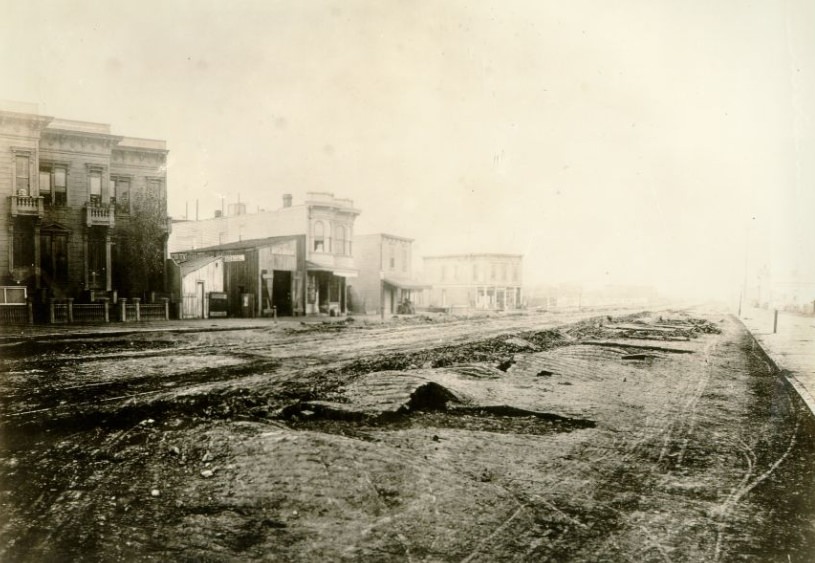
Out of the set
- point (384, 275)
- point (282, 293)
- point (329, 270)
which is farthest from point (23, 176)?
point (384, 275)

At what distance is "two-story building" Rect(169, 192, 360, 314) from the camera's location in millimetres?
31000

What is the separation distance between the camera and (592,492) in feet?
16.3

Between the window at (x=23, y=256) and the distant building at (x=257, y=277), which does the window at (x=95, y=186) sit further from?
the distant building at (x=257, y=277)

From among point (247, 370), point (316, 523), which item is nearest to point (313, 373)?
point (247, 370)

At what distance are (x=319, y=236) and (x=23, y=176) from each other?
59.3 ft

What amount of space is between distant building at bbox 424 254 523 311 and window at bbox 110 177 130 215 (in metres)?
41.6

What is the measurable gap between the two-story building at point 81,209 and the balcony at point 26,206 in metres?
0.02

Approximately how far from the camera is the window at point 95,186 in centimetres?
1853

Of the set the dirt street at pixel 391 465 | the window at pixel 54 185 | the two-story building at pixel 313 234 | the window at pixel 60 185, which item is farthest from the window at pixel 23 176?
the two-story building at pixel 313 234

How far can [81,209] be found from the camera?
57.9ft

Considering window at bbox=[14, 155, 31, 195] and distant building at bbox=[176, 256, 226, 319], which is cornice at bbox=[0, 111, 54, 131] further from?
distant building at bbox=[176, 256, 226, 319]

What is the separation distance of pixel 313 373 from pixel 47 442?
16.2 feet

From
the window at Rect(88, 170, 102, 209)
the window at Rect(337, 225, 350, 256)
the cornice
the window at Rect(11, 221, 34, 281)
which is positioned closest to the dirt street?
the window at Rect(11, 221, 34, 281)

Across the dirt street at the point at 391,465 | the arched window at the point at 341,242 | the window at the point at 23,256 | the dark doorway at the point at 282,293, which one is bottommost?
the dirt street at the point at 391,465
